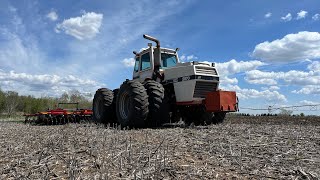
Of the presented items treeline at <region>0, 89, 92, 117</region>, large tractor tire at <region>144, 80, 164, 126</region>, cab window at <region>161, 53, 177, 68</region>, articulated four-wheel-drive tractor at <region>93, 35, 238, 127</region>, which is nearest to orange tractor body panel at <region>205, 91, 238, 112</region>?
articulated four-wheel-drive tractor at <region>93, 35, 238, 127</region>

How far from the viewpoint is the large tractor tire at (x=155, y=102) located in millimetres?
9934

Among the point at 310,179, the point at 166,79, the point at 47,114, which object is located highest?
the point at 166,79

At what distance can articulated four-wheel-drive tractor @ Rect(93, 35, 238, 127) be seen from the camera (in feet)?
32.3

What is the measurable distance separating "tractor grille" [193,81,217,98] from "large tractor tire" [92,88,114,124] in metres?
3.67

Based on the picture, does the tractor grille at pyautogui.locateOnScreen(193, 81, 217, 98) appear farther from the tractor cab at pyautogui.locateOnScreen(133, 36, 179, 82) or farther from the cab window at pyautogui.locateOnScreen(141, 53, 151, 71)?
the cab window at pyautogui.locateOnScreen(141, 53, 151, 71)

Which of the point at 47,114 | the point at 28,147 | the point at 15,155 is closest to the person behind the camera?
the point at 15,155

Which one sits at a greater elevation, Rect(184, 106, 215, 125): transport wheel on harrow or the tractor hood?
the tractor hood

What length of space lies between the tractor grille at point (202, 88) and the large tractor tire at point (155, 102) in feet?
3.47

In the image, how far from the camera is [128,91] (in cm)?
1036

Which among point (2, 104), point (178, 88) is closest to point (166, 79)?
point (178, 88)

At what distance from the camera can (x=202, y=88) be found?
10430mm

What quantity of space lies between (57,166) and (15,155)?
3.92ft

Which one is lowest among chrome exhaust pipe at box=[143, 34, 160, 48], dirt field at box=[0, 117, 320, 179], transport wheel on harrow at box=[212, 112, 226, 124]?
Answer: dirt field at box=[0, 117, 320, 179]

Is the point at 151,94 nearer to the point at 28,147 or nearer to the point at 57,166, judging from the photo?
the point at 28,147
